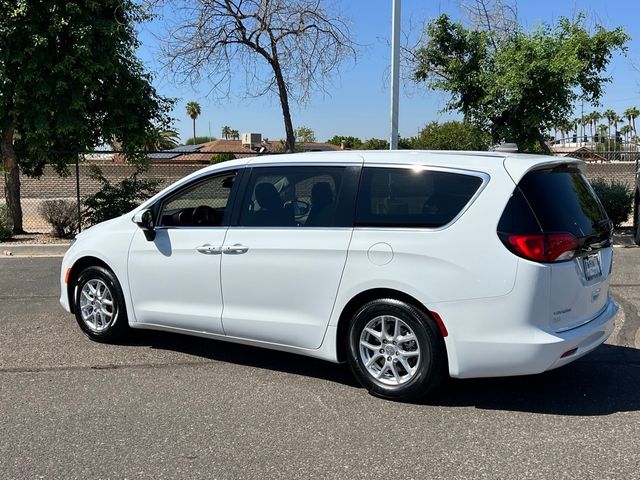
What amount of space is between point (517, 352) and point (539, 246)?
0.69 metres

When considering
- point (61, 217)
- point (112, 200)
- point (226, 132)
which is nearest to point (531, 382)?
point (112, 200)

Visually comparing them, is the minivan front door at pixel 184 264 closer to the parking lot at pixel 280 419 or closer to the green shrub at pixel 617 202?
the parking lot at pixel 280 419

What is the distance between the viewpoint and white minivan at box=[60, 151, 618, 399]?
13.2ft

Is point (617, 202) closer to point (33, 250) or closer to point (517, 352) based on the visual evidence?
point (517, 352)

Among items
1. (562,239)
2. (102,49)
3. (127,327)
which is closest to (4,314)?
(127,327)

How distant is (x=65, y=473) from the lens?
134 inches

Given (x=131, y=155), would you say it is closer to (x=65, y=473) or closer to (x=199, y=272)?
(x=199, y=272)

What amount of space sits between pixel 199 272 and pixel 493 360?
2406 mm

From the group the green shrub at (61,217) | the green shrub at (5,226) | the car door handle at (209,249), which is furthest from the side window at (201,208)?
the green shrub at (5,226)

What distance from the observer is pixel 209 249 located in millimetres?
5047

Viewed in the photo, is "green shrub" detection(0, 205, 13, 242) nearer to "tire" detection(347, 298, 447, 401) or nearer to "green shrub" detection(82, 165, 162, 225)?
"green shrub" detection(82, 165, 162, 225)

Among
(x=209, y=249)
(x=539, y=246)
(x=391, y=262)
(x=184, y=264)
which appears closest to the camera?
(x=539, y=246)

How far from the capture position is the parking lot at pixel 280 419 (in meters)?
3.49

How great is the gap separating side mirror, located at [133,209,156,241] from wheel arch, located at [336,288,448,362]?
1.92 metres
